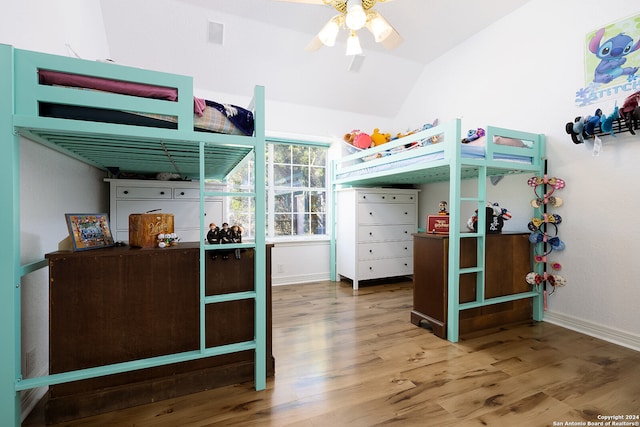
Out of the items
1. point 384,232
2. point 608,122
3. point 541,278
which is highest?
point 608,122

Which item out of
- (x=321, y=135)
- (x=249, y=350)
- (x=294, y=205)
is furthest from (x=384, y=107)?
(x=249, y=350)

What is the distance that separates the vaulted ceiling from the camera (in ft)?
8.77

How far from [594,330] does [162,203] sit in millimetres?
3702

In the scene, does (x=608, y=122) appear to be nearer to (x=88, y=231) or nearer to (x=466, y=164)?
(x=466, y=164)

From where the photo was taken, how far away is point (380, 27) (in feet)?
7.18

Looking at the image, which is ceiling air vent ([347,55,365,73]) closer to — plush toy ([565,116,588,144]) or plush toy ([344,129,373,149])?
plush toy ([344,129,373,149])

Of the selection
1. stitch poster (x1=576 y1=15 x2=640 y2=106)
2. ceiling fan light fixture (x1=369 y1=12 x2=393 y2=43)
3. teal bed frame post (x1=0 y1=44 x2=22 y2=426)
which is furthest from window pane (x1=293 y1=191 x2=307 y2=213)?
teal bed frame post (x1=0 y1=44 x2=22 y2=426)

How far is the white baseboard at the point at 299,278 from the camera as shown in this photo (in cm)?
371

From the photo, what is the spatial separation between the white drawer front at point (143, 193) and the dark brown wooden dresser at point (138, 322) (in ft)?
4.65

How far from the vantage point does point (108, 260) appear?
132cm

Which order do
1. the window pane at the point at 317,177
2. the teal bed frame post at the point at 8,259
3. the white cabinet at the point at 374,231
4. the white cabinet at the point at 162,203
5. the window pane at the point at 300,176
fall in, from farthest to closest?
1. the window pane at the point at 317,177
2. the window pane at the point at 300,176
3. the white cabinet at the point at 374,231
4. the white cabinet at the point at 162,203
5. the teal bed frame post at the point at 8,259

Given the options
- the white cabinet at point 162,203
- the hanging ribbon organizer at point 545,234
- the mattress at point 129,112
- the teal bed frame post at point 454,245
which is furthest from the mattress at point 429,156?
the white cabinet at point 162,203

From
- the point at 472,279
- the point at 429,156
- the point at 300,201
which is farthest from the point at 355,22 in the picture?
the point at 300,201

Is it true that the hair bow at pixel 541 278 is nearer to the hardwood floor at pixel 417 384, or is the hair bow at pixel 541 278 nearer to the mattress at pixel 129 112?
the hardwood floor at pixel 417 384
